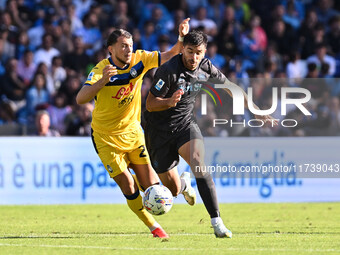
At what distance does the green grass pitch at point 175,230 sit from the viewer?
7.84 m

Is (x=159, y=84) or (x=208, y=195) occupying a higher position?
(x=159, y=84)

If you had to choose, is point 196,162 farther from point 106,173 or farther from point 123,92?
point 106,173

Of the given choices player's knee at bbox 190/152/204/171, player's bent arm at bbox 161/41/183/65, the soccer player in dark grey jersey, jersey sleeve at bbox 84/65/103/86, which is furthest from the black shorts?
jersey sleeve at bbox 84/65/103/86

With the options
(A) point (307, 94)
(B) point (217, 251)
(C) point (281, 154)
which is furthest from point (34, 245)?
(A) point (307, 94)

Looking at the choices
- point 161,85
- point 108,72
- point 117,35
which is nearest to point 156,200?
point 161,85

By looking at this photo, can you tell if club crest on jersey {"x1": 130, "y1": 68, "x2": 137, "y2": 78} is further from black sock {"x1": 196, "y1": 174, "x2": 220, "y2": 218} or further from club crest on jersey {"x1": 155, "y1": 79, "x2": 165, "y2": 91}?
black sock {"x1": 196, "y1": 174, "x2": 220, "y2": 218}

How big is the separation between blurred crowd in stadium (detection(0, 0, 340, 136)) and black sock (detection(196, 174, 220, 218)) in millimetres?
6467

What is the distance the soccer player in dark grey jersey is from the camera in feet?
28.2

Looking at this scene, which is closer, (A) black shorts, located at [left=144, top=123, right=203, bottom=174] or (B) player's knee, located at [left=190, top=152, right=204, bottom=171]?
(B) player's knee, located at [left=190, top=152, right=204, bottom=171]

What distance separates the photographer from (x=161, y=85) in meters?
8.79

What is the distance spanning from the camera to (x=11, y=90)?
17.2 m

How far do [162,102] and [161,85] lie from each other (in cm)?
23

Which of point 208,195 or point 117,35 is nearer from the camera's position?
point 208,195

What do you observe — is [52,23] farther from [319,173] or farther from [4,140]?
[319,173]
